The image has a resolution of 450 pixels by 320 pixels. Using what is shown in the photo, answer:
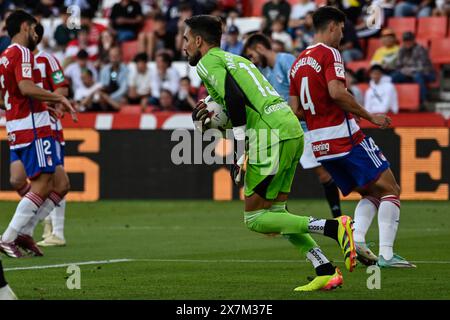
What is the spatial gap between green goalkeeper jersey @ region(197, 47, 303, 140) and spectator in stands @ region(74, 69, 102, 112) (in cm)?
1384

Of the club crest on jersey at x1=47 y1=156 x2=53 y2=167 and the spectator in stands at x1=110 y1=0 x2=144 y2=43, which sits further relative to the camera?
the spectator in stands at x1=110 y1=0 x2=144 y2=43

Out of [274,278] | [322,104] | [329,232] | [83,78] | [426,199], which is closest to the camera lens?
[329,232]

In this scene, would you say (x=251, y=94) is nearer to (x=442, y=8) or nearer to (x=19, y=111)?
(x=19, y=111)

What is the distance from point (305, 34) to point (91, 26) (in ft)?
17.5

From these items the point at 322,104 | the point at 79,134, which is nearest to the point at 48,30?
the point at 79,134

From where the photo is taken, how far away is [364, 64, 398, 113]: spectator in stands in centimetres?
2138

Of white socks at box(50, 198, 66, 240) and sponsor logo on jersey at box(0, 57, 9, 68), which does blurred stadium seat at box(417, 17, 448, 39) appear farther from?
sponsor logo on jersey at box(0, 57, 9, 68)

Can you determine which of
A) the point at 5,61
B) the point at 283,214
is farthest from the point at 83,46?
the point at 283,214

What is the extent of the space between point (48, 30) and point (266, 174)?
763 inches

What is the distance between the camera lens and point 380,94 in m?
21.5

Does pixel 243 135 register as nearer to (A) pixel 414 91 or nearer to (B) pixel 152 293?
(B) pixel 152 293

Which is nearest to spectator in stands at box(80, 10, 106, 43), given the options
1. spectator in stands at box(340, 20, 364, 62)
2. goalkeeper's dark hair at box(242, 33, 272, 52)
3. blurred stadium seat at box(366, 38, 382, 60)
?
spectator in stands at box(340, 20, 364, 62)

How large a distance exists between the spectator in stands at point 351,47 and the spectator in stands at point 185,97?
338 cm
